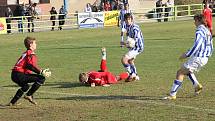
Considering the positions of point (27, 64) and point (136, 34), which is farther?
point (136, 34)

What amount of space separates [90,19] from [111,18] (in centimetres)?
211

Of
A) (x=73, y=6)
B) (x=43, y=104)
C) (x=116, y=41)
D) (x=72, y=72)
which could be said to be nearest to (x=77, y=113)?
(x=43, y=104)

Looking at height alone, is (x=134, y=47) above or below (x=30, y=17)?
below

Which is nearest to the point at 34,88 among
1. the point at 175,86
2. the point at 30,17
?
the point at 175,86

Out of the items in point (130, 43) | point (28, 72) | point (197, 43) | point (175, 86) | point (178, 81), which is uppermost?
point (197, 43)

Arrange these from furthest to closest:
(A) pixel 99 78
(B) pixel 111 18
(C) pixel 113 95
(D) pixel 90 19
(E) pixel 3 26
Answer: (B) pixel 111 18 → (D) pixel 90 19 → (E) pixel 3 26 → (A) pixel 99 78 → (C) pixel 113 95

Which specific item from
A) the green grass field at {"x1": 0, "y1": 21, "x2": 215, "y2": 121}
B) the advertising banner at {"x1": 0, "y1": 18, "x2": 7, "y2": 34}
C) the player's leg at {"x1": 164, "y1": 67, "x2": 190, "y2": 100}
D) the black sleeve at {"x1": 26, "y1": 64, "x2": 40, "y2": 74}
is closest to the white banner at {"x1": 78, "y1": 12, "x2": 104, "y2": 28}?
the advertising banner at {"x1": 0, "y1": 18, "x2": 7, "y2": 34}

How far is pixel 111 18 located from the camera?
144ft

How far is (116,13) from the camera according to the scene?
1729 inches

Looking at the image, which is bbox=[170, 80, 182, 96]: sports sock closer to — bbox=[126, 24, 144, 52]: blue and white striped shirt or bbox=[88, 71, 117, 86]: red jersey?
bbox=[88, 71, 117, 86]: red jersey

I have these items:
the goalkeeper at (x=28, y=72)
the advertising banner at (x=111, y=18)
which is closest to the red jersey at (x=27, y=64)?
the goalkeeper at (x=28, y=72)

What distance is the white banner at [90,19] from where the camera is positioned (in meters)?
42.5

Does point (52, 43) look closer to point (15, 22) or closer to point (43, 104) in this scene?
point (15, 22)

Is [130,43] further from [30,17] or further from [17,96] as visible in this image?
[30,17]
